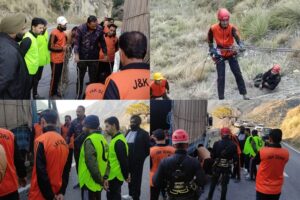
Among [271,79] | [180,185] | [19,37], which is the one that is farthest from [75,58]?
[271,79]

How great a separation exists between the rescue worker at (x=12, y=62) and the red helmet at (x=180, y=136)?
985 mm

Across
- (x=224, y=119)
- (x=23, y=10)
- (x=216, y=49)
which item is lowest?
(x=224, y=119)

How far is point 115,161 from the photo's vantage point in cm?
336

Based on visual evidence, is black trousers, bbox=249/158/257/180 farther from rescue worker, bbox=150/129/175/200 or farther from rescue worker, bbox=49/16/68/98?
rescue worker, bbox=49/16/68/98

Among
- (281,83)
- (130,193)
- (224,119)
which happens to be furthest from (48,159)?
(281,83)

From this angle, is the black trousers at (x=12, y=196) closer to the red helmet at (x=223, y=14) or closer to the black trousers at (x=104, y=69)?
the black trousers at (x=104, y=69)

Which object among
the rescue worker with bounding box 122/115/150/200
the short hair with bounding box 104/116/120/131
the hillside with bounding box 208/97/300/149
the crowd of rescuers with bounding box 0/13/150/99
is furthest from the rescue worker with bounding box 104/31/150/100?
the hillside with bounding box 208/97/300/149

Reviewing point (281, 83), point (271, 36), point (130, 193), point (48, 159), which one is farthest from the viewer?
point (271, 36)

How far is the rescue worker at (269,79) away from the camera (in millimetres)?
3643

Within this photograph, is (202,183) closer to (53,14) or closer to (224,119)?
(224,119)

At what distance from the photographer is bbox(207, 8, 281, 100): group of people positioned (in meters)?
3.68

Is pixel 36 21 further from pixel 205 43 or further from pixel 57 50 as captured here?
pixel 205 43

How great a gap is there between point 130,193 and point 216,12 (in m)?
1.46

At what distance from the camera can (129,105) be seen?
127 inches
